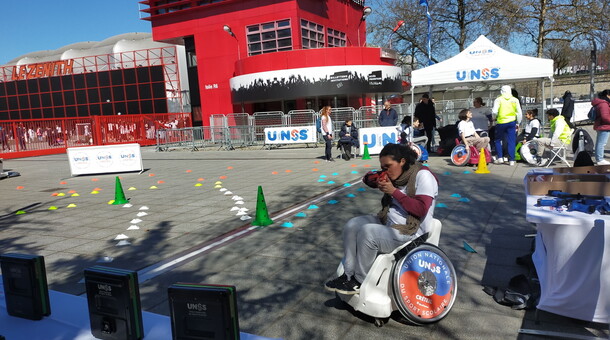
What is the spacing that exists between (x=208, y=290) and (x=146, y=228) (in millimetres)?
4625

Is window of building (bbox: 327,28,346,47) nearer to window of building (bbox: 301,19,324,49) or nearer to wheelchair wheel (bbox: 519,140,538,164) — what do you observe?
window of building (bbox: 301,19,324,49)

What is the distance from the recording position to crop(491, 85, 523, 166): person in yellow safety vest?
1082 centimetres

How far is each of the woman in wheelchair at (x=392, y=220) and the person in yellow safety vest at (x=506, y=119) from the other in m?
8.35

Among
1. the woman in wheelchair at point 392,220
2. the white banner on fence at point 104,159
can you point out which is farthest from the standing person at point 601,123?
the white banner on fence at point 104,159

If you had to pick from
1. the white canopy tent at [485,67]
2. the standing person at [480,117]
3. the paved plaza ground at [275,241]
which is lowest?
the paved plaza ground at [275,241]

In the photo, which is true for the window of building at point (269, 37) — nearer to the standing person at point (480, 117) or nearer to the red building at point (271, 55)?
the red building at point (271, 55)

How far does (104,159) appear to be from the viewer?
45.1 feet

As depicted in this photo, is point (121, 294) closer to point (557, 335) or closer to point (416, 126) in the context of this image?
point (557, 335)

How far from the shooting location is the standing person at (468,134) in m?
11.4

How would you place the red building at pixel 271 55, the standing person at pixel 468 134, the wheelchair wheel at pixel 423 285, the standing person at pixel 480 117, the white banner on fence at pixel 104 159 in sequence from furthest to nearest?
1. the red building at pixel 271 55
2. the white banner on fence at pixel 104 159
3. the standing person at pixel 480 117
4. the standing person at pixel 468 134
5. the wheelchair wheel at pixel 423 285

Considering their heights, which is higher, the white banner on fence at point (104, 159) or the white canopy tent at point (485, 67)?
the white canopy tent at point (485, 67)

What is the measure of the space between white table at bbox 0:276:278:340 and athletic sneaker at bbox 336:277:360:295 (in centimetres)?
72

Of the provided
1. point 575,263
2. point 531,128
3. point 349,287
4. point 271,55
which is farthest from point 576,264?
point 271,55

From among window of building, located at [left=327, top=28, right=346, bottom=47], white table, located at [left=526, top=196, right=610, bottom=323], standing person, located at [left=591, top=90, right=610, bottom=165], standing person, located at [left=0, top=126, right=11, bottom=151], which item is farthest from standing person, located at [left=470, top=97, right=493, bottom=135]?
standing person, located at [left=0, top=126, right=11, bottom=151]
